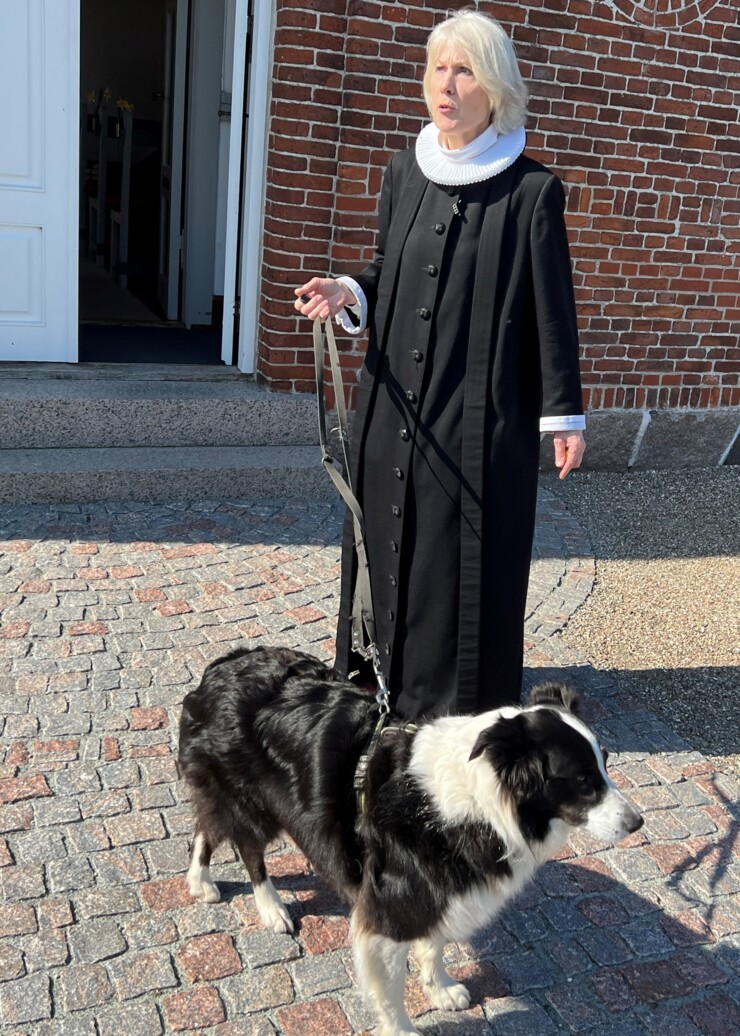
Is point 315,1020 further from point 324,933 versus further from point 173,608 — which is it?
point 173,608

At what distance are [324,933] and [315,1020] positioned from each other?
306 mm

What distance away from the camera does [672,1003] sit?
9.06 feet

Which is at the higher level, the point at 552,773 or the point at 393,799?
the point at 552,773

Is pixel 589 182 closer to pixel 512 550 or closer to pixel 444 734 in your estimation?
pixel 512 550

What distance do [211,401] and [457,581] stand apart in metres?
3.24

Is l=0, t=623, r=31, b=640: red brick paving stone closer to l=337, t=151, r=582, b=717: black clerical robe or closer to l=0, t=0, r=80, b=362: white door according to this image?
l=337, t=151, r=582, b=717: black clerical robe

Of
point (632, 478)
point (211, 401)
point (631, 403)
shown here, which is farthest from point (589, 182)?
point (211, 401)

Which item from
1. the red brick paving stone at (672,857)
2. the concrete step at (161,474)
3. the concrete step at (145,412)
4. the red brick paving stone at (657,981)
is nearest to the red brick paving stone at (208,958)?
the red brick paving stone at (657,981)

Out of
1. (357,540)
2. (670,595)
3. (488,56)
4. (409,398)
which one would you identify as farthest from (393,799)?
(670,595)

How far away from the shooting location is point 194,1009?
2.60m

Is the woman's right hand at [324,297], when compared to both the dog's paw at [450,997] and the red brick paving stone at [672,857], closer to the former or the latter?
the dog's paw at [450,997]

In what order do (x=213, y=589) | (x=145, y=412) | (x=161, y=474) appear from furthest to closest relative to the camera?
(x=145, y=412) → (x=161, y=474) → (x=213, y=589)

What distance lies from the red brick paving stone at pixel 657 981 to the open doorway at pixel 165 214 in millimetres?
5376

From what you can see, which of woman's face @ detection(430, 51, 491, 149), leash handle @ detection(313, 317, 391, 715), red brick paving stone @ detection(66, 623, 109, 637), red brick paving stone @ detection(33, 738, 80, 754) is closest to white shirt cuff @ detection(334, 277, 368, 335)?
leash handle @ detection(313, 317, 391, 715)
